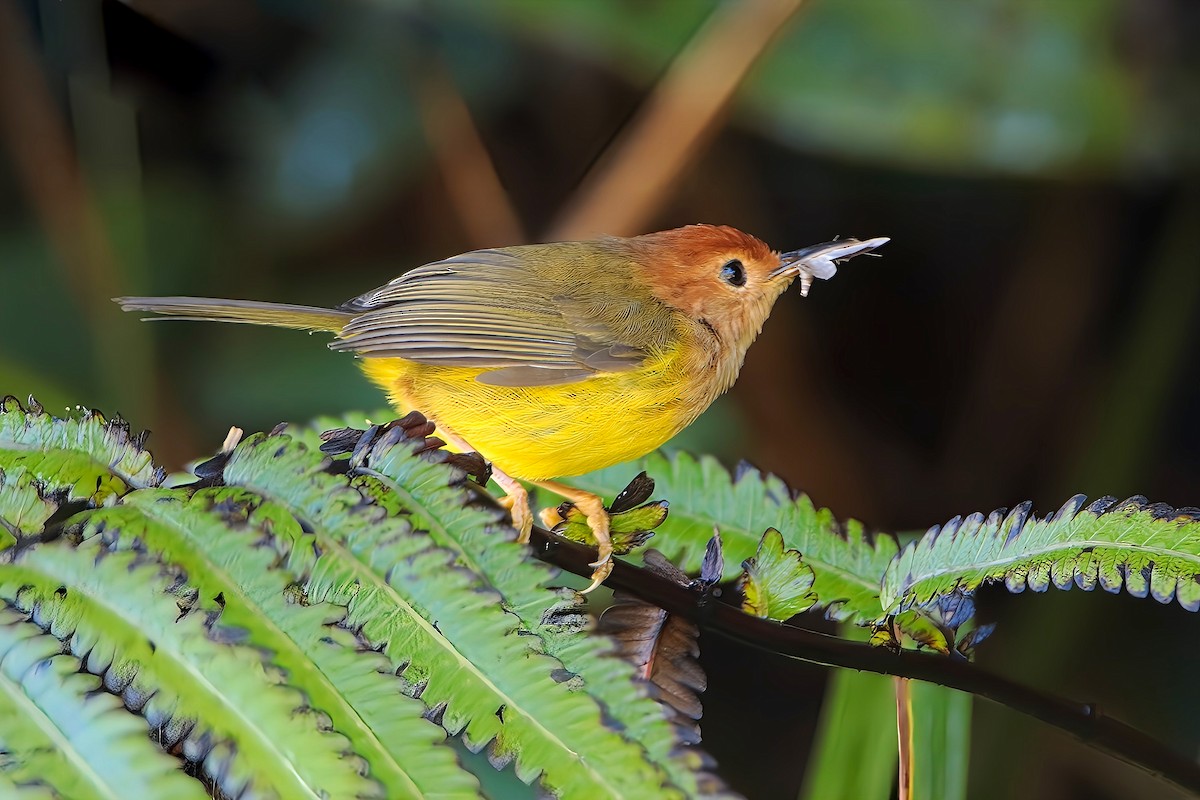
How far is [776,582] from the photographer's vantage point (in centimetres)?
68

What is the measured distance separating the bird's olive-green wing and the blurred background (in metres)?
0.36

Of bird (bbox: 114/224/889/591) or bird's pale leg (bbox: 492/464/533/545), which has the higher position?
bird (bbox: 114/224/889/591)

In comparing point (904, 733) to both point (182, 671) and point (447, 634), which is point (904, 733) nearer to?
point (447, 634)

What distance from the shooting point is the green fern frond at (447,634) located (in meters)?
0.49

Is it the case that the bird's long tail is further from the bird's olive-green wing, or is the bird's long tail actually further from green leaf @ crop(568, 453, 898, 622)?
green leaf @ crop(568, 453, 898, 622)

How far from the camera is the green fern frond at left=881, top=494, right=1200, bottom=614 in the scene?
636mm

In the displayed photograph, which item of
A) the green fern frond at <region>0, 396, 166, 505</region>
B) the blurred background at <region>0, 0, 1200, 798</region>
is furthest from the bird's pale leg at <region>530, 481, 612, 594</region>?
the blurred background at <region>0, 0, 1200, 798</region>

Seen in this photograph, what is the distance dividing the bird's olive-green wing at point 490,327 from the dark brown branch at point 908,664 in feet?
1.01

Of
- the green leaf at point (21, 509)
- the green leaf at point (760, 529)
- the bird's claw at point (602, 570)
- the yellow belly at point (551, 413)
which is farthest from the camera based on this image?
the yellow belly at point (551, 413)

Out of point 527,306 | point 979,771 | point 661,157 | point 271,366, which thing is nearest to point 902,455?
point 979,771

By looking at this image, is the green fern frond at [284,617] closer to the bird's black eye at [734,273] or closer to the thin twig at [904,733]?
the thin twig at [904,733]

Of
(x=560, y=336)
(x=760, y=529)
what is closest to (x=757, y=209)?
(x=560, y=336)

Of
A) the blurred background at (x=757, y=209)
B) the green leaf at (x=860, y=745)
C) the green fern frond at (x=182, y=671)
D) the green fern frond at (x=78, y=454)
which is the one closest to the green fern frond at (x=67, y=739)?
the green fern frond at (x=182, y=671)

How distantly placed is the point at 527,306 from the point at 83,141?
31.3 inches
